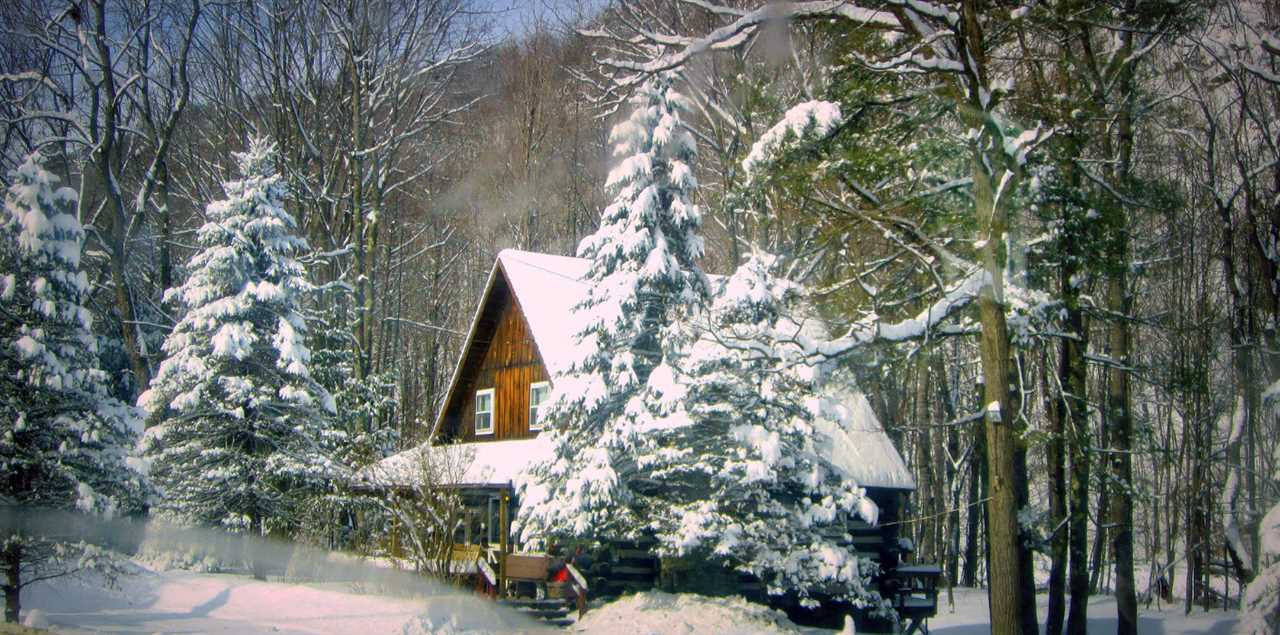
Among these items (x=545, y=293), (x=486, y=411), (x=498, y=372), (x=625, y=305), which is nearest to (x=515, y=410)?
(x=498, y=372)

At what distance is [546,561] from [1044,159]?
461 inches

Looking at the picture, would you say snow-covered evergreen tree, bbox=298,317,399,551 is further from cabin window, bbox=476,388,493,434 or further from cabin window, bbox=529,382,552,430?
cabin window, bbox=529,382,552,430

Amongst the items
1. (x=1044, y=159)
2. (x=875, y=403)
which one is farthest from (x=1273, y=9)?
(x=875, y=403)

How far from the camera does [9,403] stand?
14.1 m

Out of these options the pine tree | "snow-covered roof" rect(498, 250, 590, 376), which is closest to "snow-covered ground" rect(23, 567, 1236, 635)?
the pine tree

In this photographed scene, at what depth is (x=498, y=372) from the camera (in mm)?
27250

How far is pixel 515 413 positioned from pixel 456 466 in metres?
5.78

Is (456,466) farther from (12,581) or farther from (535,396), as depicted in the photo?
(12,581)

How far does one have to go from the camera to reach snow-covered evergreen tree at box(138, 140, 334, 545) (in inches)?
851

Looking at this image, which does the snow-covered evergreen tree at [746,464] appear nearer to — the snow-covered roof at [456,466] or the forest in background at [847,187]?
the forest in background at [847,187]

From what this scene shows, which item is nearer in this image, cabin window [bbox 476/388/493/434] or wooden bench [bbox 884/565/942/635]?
wooden bench [bbox 884/565/942/635]

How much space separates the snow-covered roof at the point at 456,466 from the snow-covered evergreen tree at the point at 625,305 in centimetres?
85

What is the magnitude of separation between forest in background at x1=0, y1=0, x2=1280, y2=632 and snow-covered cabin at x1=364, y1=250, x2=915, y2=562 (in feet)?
7.05

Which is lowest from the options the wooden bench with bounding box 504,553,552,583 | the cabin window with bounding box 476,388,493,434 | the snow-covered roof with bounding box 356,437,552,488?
the wooden bench with bounding box 504,553,552,583
